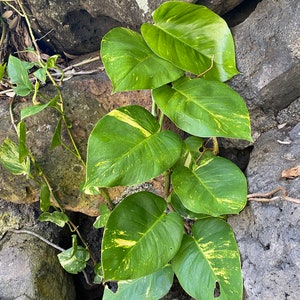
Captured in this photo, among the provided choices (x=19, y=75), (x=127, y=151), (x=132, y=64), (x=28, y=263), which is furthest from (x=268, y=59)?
(x=28, y=263)

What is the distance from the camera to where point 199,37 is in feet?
3.60

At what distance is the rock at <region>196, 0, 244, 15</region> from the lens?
1.19 m

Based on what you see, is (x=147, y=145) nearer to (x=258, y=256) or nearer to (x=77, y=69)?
(x=258, y=256)

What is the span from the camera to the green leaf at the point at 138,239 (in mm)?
894

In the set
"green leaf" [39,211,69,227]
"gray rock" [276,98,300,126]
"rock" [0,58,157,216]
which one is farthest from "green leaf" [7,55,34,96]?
"gray rock" [276,98,300,126]

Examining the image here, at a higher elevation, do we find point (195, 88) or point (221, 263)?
point (195, 88)

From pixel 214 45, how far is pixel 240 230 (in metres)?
0.52

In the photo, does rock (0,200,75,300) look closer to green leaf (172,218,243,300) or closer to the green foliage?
the green foliage

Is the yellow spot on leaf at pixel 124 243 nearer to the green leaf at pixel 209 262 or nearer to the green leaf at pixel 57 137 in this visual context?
the green leaf at pixel 209 262

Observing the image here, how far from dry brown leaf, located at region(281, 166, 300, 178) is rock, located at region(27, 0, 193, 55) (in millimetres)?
640

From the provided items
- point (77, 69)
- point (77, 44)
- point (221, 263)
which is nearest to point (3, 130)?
point (77, 69)

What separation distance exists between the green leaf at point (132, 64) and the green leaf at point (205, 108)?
41mm

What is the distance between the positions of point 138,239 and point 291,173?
0.43m

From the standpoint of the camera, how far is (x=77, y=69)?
56.7 inches
